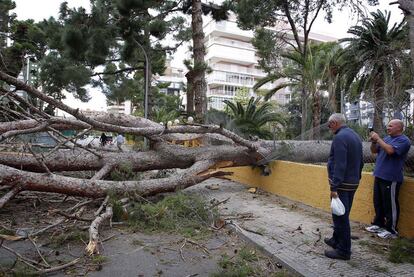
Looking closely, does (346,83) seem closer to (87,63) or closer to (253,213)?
(87,63)

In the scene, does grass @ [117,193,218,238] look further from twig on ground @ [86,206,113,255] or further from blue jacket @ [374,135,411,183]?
blue jacket @ [374,135,411,183]

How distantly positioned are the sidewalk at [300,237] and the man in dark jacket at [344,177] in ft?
0.56

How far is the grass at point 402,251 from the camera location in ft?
13.8

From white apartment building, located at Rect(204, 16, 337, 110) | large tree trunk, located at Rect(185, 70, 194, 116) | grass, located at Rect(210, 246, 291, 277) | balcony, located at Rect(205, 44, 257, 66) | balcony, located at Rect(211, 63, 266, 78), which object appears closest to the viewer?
grass, located at Rect(210, 246, 291, 277)

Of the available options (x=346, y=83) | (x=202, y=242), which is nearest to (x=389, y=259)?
(x=202, y=242)

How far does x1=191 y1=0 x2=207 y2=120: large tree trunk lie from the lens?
40.9 feet

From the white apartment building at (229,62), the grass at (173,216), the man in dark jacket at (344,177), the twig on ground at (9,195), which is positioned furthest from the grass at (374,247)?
the white apartment building at (229,62)

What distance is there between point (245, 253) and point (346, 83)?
57.6 feet

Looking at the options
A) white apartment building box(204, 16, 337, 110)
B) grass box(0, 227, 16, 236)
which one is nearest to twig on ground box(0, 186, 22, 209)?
grass box(0, 227, 16, 236)

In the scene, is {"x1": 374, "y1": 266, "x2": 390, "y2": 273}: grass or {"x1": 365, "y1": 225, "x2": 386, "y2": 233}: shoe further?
{"x1": 365, "y1": 225, "x2": 386, "y2": 233}: shoe

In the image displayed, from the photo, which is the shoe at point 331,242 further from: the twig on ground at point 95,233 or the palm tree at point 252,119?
the palm tree at point 252,119

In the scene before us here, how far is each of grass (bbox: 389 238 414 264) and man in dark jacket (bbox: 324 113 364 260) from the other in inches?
20.0

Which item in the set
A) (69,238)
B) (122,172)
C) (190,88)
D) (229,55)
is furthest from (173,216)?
(229,55)

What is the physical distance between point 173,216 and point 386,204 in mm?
2933
